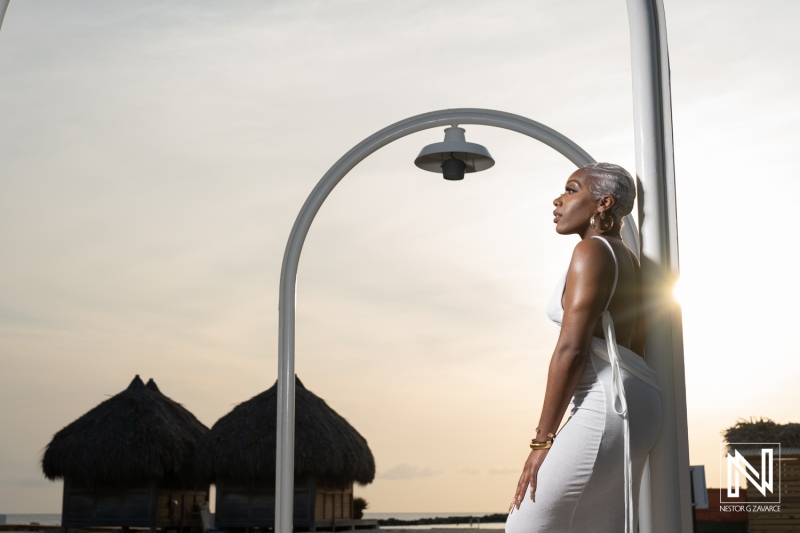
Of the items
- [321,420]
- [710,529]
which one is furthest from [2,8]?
[321,420]

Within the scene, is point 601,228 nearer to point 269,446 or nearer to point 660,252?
point 660,252

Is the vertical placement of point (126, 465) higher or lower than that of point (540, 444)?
lower

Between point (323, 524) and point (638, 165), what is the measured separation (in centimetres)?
1960

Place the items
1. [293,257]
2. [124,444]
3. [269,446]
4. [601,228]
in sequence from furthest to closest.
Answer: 1. [124,444]
2. [269,446]
3. [293,257]
4. [601,228]

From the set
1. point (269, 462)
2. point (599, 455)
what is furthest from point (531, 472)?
point (269, 462)

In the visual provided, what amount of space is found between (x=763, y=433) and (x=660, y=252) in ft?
44.0

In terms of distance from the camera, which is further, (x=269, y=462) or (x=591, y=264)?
(x=269, y=462)

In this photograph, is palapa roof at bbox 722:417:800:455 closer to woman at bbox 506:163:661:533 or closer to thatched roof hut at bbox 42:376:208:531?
thatched roof hut at bbox 42:376:208:531

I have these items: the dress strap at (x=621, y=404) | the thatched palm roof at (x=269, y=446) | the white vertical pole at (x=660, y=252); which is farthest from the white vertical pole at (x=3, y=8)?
the thatched palm roof at (x=269, y=446)

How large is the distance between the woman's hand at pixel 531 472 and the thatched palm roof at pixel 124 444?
1932 cm

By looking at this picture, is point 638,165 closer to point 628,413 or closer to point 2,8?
point 628,413

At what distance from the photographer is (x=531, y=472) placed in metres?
2.48

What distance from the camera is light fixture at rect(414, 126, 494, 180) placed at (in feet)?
19.9

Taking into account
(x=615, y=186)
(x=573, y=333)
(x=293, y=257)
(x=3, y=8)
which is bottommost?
(x=573, y=333)
